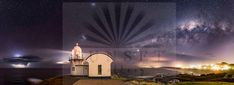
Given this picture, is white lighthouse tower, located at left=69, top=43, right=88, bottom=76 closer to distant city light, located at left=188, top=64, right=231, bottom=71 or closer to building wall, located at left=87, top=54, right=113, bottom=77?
building wall, located at left=87, top=54, right=113, bottom=77

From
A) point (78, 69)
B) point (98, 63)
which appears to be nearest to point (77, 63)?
point (78, 69)

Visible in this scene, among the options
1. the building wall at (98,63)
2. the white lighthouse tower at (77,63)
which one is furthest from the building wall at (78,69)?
the building wall at (98,63)

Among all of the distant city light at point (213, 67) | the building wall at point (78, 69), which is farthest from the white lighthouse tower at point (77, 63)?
the distant city light at point (213, 67)

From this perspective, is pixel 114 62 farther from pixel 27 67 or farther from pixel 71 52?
pixel 27 67

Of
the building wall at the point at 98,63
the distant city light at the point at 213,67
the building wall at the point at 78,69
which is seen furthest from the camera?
the distant city light at the point at 213,67

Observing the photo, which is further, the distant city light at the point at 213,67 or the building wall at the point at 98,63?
the distant city light at the point at 213,67

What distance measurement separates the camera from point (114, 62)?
29.6 m

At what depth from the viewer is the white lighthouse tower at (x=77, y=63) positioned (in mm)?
27938

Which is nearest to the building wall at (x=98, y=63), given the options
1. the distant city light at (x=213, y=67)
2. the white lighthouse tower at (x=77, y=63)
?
the white lighthouse tower at (x=77, y=63)

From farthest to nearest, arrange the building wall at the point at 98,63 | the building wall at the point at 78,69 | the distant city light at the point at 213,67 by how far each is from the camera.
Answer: the distant city light at the point at 213,67 → the building wall at the point at 78,69 → the building wall at the point at 98,63

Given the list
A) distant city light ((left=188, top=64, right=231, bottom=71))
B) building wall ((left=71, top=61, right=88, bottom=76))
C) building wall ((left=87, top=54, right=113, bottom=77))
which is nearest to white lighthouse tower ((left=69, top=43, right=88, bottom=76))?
building wall ((left=71, top=61, right=88, bottom=76))

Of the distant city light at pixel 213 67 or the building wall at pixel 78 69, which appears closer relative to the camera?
the building wall at pixel 78 69

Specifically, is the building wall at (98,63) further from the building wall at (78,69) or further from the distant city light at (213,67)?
the distant city light at (213,67)

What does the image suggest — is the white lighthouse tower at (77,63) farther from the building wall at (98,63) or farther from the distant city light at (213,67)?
the distant city light at (213,67)
